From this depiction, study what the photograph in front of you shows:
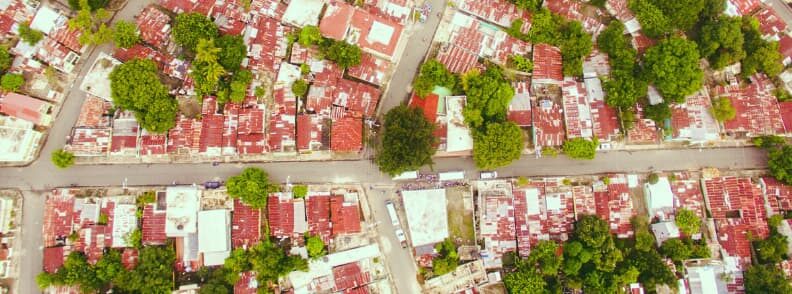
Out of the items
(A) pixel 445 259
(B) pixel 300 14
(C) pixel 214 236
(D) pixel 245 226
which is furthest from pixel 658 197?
(C) pixel 214 236

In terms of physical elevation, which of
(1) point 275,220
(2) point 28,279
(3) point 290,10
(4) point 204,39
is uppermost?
(3) point 290,10

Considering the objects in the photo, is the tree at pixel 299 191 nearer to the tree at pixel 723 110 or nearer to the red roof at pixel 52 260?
the red roof at pixel 52 260

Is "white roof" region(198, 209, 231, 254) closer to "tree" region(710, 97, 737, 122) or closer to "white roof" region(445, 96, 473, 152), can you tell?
"white roof" region(445, 96, 473, 152)

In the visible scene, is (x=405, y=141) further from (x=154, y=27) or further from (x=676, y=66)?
(x=154, y=27)

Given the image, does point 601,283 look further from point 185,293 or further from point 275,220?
point 185,293

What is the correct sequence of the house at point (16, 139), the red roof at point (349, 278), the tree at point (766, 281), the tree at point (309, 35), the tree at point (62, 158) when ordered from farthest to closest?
the tree at point (309, 35) < the red roof at point (349, 278) < the tree at point (766, 281) < the house at point (16, 139) < the tree at point (62, 158)

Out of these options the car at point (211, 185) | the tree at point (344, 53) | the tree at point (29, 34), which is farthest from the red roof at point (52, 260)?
the tree at point (344, 53)

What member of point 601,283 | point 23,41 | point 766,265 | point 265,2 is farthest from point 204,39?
point 766,265
